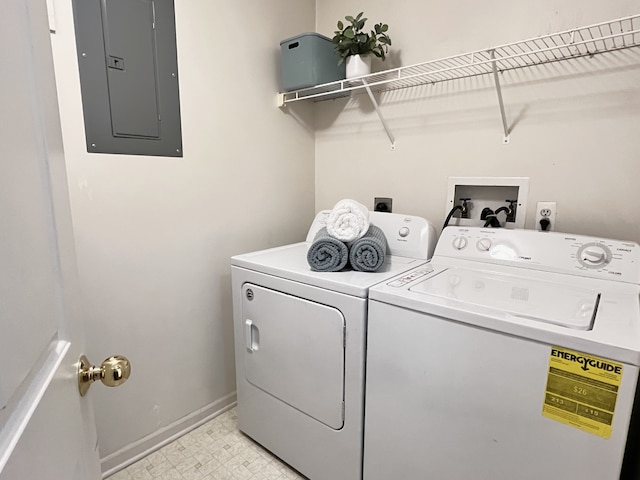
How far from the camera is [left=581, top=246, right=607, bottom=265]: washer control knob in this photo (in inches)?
47.1

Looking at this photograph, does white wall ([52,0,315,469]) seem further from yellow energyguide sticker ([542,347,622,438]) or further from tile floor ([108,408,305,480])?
yellow energyguide sticker ([542,347,622,438])

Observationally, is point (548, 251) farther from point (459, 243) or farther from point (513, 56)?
point (513, 56)

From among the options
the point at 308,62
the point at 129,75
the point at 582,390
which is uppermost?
the point at 308,62

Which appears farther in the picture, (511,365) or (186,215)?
(186,215)

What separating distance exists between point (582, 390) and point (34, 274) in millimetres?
1114

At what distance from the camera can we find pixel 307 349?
4.52ft

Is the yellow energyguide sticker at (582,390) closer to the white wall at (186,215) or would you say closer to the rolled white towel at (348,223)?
the rolled white towel at (348,223)

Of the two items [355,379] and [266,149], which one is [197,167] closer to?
[266,149]

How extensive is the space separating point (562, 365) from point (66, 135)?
1740 mm

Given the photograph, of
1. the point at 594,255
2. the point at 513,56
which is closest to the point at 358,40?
the point at 513,56

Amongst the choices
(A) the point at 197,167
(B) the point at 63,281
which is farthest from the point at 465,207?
(B) the point at 63,281

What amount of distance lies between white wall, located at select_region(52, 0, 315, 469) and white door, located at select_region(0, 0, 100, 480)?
88 cm

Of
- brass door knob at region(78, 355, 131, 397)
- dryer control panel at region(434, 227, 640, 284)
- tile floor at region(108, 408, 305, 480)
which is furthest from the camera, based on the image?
tile floor at region(108, 408, 305, 480)

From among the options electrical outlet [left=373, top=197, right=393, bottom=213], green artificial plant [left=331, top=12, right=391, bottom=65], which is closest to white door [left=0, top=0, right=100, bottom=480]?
green artificial plant [left=331, top=12, right=391, bottom=65]
